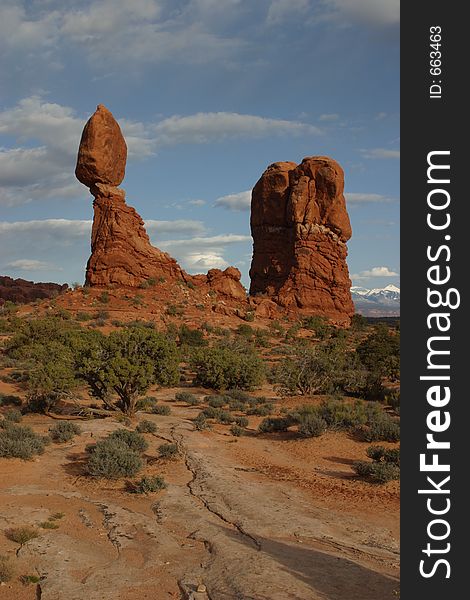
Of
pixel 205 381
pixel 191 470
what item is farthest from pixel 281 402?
pixel 191 470

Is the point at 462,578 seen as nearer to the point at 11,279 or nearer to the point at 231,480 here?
the point at 231,480

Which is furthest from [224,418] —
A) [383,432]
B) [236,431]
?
[383,432]

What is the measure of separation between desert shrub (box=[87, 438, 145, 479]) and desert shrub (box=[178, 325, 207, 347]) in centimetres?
2683

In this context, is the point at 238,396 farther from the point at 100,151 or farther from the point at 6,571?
the point at 100,151

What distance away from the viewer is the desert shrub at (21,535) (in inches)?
295

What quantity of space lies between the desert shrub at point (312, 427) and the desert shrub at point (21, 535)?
29.3ft

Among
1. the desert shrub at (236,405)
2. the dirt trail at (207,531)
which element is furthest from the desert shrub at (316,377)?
the dirt trail at (207,531)

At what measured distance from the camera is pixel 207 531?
8.02m

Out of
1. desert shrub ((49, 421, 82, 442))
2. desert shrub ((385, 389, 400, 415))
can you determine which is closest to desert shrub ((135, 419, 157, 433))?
desert shrub ((49, 421, 82, 442))

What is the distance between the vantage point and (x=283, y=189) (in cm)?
5838

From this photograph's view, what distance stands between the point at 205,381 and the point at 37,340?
11926 mm

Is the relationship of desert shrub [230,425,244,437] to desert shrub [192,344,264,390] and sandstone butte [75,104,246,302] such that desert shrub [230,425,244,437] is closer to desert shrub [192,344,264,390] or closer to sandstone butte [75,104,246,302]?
desert shrub [192,344,264,390]

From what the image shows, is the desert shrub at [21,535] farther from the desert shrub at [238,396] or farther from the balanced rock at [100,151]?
the balanced rock at [100,151]

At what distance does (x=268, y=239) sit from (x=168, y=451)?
48059mm
